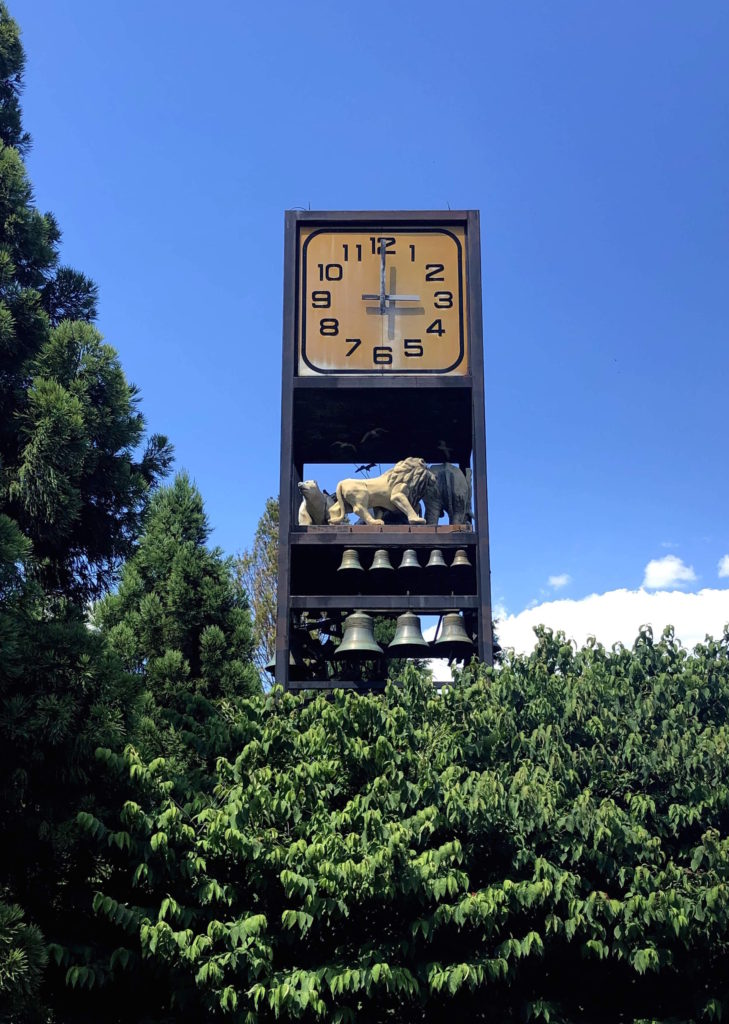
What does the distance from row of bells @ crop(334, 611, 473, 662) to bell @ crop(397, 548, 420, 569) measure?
1.99 feet

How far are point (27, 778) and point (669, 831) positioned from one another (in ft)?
21.6

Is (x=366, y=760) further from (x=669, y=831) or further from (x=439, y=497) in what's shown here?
(x=439, y=497)

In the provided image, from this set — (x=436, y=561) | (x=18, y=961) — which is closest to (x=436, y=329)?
(x=436, y=561)

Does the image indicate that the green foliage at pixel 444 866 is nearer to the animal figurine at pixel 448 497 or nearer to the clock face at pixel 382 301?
the animal figurine at pixel 448 497

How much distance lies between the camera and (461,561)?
13.4m

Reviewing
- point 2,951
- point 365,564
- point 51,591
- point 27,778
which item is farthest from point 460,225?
point 2,951

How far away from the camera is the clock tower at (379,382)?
13477 millimetres

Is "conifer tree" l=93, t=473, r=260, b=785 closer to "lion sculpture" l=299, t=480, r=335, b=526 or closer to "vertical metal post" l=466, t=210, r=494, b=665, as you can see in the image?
"lion sculpture" l=299, t=480, r=335, b=526

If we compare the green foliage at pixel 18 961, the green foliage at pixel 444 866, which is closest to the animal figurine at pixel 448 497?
the green foliage at pixel 444 866

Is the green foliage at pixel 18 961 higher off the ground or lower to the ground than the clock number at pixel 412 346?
lower

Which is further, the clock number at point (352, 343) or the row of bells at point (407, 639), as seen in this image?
the clock number at point (352, 343)

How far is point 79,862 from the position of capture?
392 inches

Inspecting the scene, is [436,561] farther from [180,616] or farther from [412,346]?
[180,616]

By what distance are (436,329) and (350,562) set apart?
11.7ft
